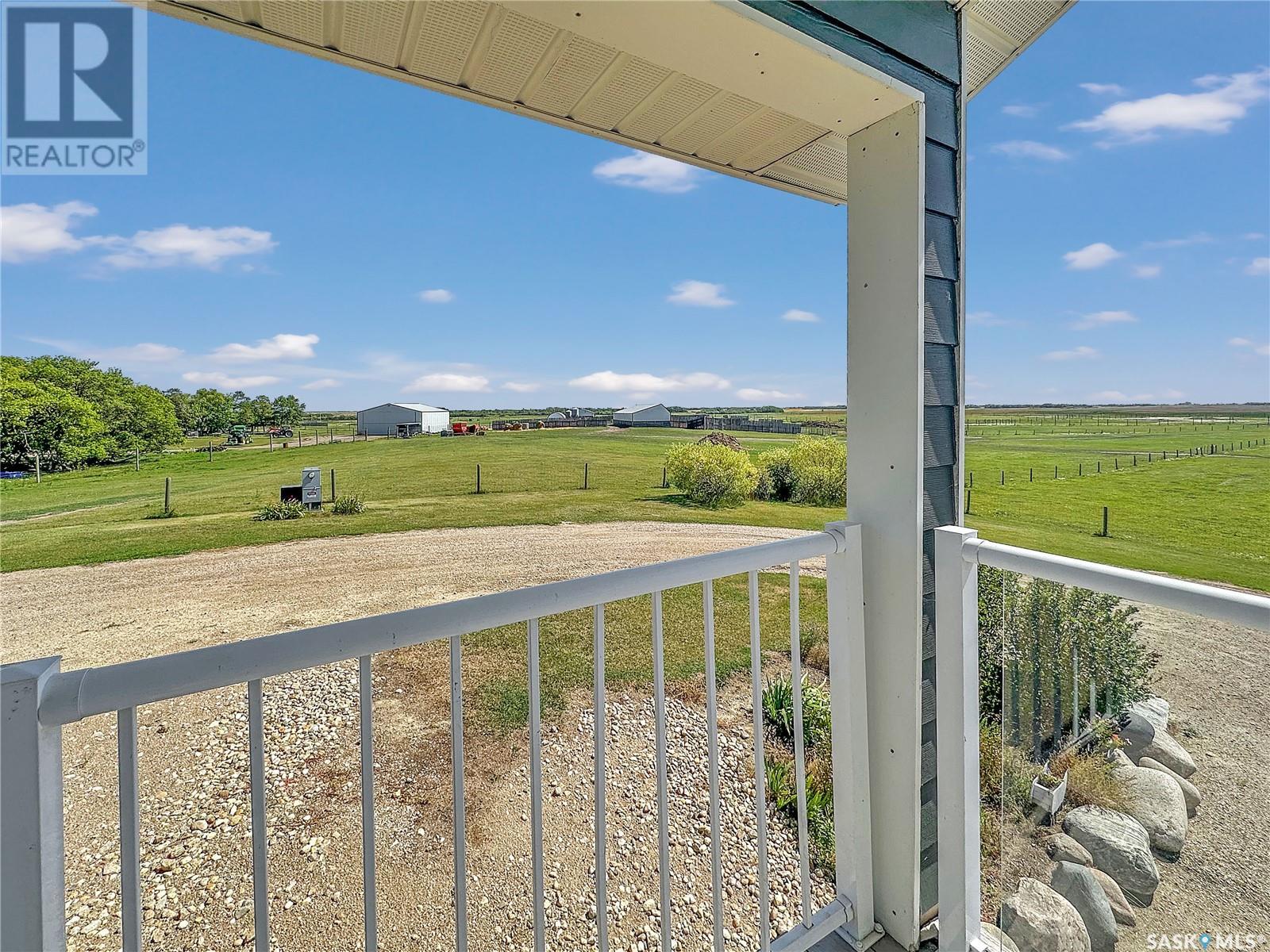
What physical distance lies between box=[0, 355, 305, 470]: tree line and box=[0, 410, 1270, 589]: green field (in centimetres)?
12

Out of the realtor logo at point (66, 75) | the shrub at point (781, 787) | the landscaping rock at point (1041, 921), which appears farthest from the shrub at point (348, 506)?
the landscaping rock at point (1041, 921)

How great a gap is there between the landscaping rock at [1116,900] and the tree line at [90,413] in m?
3.99

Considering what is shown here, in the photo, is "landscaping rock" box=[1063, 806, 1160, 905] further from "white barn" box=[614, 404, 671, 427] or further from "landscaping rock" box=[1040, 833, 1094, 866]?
"white barn" box=[614, 404, 671, 427]

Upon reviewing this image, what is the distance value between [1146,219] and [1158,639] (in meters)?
2.09

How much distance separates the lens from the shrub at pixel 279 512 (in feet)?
10.9

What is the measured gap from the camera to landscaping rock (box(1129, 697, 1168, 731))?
3.03 ft

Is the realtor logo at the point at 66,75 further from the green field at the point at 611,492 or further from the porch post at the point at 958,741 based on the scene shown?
the porch post at the point at 958,741

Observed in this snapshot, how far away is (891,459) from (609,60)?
104 cm

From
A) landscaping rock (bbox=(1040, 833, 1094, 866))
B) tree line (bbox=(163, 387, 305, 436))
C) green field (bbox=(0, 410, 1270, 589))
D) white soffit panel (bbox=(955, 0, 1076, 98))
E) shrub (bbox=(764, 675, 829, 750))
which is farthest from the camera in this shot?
tree line (bbox=(163, 387, 305, 436))

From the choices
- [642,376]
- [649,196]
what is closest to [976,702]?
[642,376]

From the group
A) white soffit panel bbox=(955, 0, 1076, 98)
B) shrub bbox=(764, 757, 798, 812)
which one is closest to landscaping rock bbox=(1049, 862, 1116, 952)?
shrub bbox=(764, 757, 798, 812)

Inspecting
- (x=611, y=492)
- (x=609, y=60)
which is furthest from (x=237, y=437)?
(x=609, y=60)

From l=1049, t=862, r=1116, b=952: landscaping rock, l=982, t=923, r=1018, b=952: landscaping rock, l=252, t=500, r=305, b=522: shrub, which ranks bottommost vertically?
l=982, t=923, r=1018, b=952: landscaping rock

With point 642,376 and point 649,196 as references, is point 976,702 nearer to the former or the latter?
point 642,376
